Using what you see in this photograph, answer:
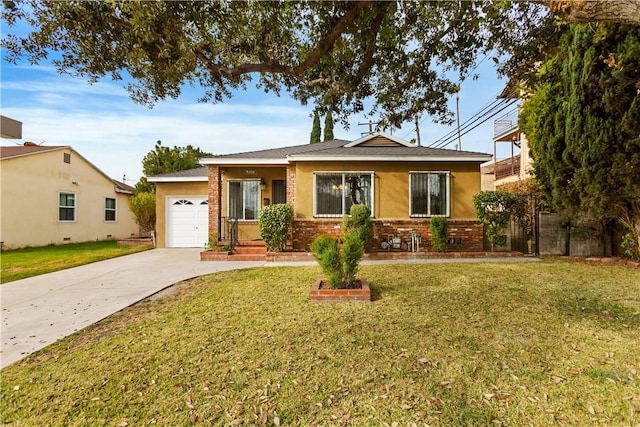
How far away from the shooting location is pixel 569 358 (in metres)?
3.30

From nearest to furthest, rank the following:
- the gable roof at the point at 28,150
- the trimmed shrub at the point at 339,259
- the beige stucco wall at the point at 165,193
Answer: the trimmed shrub at the point at 339,259 < the beige stucco wall at the point at 165,193 < the gable roof at the point at 28,150

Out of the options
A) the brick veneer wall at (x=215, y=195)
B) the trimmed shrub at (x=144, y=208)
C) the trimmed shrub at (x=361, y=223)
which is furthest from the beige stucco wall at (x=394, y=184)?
the trimmed shrub at (x=144, y=208)

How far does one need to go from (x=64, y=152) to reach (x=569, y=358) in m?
20.9

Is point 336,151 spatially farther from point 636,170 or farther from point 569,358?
point 569,358

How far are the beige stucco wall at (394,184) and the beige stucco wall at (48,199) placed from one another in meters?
12.9

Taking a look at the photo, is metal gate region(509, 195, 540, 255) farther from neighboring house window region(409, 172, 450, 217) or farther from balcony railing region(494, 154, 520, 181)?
balcony railing region(494, 154, 520, 181)

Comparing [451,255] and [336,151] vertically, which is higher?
[336,151]

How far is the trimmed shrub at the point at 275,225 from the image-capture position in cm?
1004

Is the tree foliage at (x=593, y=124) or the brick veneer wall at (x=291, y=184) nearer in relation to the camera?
the tree foliage at (x=593, y=124)

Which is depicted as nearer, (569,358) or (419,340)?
(569,358)

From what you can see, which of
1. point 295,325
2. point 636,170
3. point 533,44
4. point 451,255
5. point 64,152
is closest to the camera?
point 295,325

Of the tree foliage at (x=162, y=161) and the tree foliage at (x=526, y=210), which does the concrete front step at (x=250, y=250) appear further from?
the tree foliage at (x=162, y=161)

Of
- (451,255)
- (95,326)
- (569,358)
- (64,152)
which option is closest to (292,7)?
(95,326)

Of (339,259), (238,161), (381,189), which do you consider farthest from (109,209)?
(339,259)
